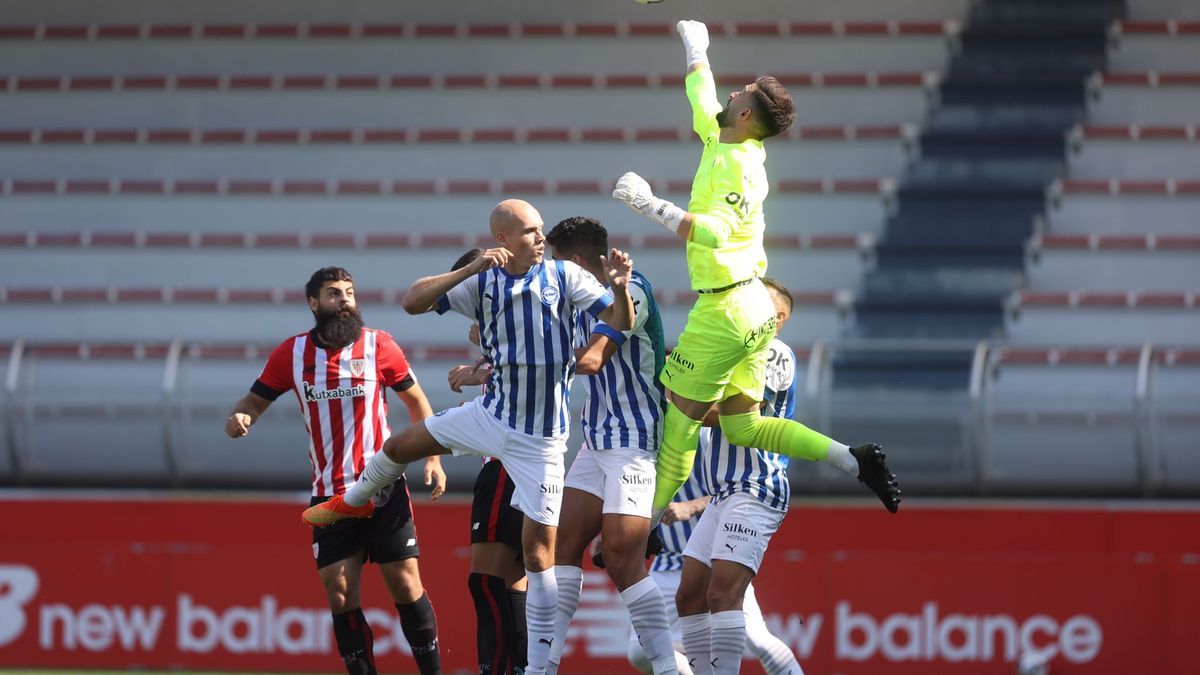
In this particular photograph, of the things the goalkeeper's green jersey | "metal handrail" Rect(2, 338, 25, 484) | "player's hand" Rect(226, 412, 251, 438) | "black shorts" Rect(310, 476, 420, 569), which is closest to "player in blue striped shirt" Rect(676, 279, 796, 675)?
the goalkeeper's green jersey

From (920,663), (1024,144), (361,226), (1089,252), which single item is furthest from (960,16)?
(920,663)

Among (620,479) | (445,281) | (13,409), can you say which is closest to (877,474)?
(620,479)

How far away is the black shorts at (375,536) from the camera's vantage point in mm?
7270

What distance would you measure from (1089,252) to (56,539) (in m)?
8.56

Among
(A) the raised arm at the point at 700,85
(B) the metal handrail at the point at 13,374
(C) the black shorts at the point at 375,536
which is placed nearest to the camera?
(A) the raised arm at the point at 700,85

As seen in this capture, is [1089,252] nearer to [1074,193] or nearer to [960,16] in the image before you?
[1074,193]

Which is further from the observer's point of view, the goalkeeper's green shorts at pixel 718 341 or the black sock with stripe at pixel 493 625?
the black sock with stripe at pixel 493 625

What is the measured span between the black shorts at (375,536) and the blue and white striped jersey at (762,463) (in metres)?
1.38

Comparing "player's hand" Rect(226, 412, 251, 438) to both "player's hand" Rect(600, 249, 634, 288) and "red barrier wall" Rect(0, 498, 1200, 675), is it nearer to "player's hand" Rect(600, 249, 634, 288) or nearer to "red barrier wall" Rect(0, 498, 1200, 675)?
"player's hand" Rect(600, 249, 634, 288)

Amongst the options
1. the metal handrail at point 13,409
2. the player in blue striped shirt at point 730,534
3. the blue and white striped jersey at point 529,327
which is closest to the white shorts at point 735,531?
the player in blue striped shirt at point 730,534

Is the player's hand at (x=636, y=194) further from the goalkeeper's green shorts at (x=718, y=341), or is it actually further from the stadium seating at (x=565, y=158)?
the stadium seating at (x=565, y=158)

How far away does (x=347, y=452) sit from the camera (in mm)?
7340

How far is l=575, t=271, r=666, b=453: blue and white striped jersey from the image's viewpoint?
668 centimetres

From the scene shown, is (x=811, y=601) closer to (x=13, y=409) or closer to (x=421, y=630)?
(x=421, y=630)
